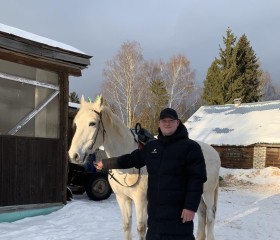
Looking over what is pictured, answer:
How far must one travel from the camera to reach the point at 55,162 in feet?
25.0

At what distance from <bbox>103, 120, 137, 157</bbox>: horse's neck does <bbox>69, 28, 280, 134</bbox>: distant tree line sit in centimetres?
2429

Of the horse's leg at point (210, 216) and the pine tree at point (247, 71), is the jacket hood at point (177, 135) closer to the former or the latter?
the horse's leg at point (210, 216)

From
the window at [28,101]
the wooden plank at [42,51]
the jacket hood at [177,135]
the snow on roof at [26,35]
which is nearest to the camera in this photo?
the jacket hood at [177,135]

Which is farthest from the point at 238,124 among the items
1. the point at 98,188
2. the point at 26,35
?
the point at 26,35

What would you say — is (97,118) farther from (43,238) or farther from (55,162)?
(55,162)

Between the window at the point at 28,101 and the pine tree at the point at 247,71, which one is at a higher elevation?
the pine tree at the point at 247,71

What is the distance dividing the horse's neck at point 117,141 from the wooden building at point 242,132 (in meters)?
18.2

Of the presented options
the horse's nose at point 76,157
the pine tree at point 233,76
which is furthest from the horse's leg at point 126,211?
the pine tree at point 233,76

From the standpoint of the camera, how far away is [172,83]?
109 ft

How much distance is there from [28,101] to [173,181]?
530 centimetres

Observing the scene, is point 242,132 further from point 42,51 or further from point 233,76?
point 42,51

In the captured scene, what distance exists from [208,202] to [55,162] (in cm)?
390

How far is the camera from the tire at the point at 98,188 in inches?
364

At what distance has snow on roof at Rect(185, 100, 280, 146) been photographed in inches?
864
